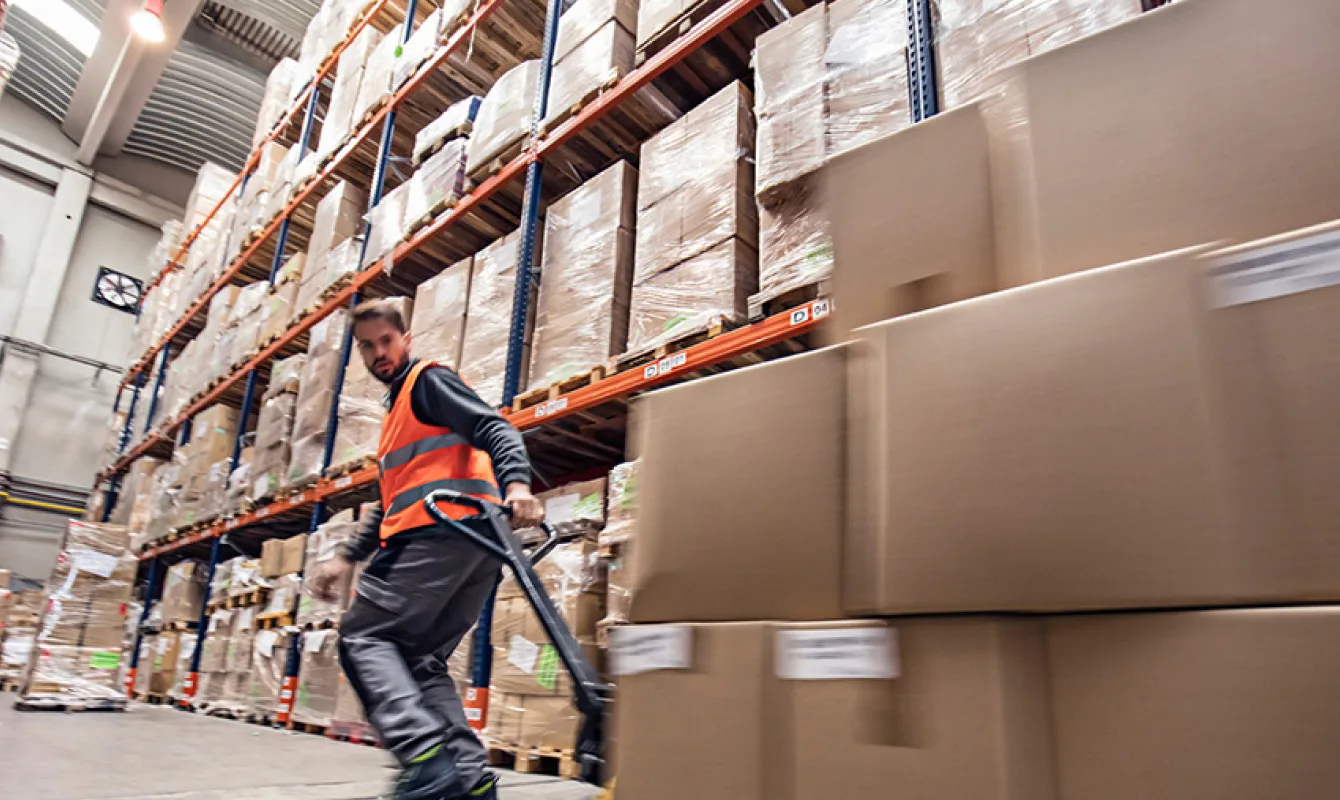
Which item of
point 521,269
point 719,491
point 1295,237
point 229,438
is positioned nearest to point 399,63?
point 521,269

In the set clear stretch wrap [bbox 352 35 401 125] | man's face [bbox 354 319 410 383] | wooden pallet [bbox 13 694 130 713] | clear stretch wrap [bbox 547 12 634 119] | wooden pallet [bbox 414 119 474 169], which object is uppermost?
clear stretch wrap [bbox 352 35 401 125]

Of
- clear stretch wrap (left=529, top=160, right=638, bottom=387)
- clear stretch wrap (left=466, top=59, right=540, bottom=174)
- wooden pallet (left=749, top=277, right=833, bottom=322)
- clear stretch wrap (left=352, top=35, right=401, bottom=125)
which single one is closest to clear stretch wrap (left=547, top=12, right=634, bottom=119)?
clear stretch wrap (left=466, top=59, right=540, bottom=174)

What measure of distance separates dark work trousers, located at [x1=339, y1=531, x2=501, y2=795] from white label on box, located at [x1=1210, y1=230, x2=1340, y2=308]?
6.10ft

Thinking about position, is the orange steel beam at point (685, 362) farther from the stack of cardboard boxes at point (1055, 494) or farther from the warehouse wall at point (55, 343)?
the warehouse wall at point (55, 343)

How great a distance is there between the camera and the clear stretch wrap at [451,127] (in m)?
5.07

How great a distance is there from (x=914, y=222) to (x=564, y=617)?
8.01ft

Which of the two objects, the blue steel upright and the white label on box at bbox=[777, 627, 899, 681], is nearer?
the white label on box at bbox=[777, 627, 899, 681]

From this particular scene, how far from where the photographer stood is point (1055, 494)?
0.98 metres

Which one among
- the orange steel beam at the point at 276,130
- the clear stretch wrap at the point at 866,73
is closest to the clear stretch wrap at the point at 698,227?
the clear stretch wrap at the point at 866,73

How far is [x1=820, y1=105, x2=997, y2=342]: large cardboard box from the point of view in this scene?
4.18ft

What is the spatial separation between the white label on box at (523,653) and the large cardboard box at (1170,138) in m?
2.73

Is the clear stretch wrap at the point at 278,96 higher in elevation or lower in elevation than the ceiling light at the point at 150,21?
higher

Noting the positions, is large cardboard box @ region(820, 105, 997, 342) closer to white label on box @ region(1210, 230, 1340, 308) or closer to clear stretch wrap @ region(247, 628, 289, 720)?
white label on box @ region(1210, 230, 1340, 308)

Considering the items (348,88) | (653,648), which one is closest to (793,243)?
(653,648)
